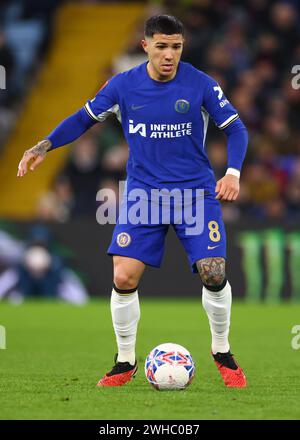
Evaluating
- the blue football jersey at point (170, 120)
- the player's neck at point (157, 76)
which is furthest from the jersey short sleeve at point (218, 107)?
the player's neck at point (157, 76)

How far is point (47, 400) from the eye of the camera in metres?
7.04

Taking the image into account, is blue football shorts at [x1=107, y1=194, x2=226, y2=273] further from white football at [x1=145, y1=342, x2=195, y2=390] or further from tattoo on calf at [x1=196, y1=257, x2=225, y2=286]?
white football at [x1=145, y1=342, x2=195, y2=390]

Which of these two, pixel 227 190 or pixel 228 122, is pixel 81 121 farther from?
pixel 227 190

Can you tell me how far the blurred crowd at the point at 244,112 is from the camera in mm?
17750

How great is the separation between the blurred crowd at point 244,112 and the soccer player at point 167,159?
345 inches

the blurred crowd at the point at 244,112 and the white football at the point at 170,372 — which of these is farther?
the blurred crowd at the point at 244,112

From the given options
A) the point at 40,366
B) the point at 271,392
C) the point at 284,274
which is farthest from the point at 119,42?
the point at 271,392

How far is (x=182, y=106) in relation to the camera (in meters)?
7.89

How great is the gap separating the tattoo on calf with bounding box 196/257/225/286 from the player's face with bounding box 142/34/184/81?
128cm

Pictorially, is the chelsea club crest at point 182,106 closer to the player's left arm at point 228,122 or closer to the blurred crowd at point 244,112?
the player's left arm at point 228,122

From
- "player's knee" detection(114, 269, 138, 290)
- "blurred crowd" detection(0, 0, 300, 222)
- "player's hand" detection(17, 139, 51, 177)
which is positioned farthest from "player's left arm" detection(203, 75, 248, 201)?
"blurred crowd" detection(0, 0, 300, 222)

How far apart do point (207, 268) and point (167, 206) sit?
1.69 feet

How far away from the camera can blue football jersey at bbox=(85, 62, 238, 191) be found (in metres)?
7.90

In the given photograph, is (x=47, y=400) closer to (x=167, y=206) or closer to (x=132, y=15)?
(x=167, y=206)
